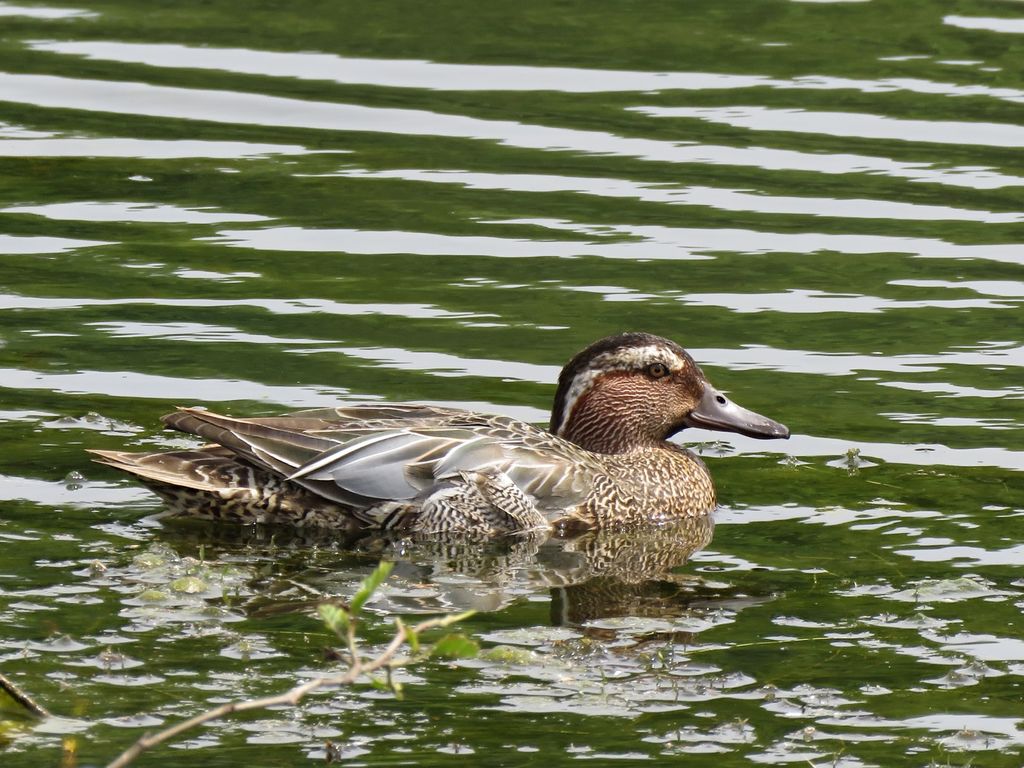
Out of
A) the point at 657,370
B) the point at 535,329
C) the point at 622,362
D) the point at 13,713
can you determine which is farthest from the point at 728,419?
the point at 13,713

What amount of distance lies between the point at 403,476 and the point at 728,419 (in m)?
1.94

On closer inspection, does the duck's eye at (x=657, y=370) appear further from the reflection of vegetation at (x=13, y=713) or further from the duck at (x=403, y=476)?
the reflection of vegetation at (x=13, y=713)

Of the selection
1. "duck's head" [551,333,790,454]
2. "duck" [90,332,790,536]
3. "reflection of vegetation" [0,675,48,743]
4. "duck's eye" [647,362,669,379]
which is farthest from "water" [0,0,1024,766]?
"duck's eye" [647,362,669,379]

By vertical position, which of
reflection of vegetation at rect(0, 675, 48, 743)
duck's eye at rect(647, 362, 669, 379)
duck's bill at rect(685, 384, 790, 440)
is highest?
duck's eye at rect(647, 362, 669, 379)

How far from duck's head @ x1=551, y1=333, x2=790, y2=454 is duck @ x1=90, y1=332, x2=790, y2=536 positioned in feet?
1.27

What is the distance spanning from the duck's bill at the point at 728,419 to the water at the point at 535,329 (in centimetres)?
27

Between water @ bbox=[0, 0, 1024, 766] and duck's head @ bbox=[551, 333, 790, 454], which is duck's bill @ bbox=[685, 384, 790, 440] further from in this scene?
water @ bbox=[0, 0, 1024, 766]

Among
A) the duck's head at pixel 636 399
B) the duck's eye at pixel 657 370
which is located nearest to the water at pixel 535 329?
the duck's head at pixel 636 399

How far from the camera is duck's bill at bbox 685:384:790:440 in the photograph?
10.6 meters

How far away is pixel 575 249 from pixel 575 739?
7.84m

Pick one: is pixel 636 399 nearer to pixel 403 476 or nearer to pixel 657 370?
pixel 657 370

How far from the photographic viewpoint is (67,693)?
7.07 metres

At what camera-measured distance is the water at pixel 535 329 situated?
23.9ft

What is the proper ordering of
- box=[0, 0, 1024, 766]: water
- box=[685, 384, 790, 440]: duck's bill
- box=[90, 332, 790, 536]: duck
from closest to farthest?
box=[0, 0, 1024, 766]: water
box=[90, 332, 790, 536]: duck
box=[685, 384, 790, 440]: duck's bill
